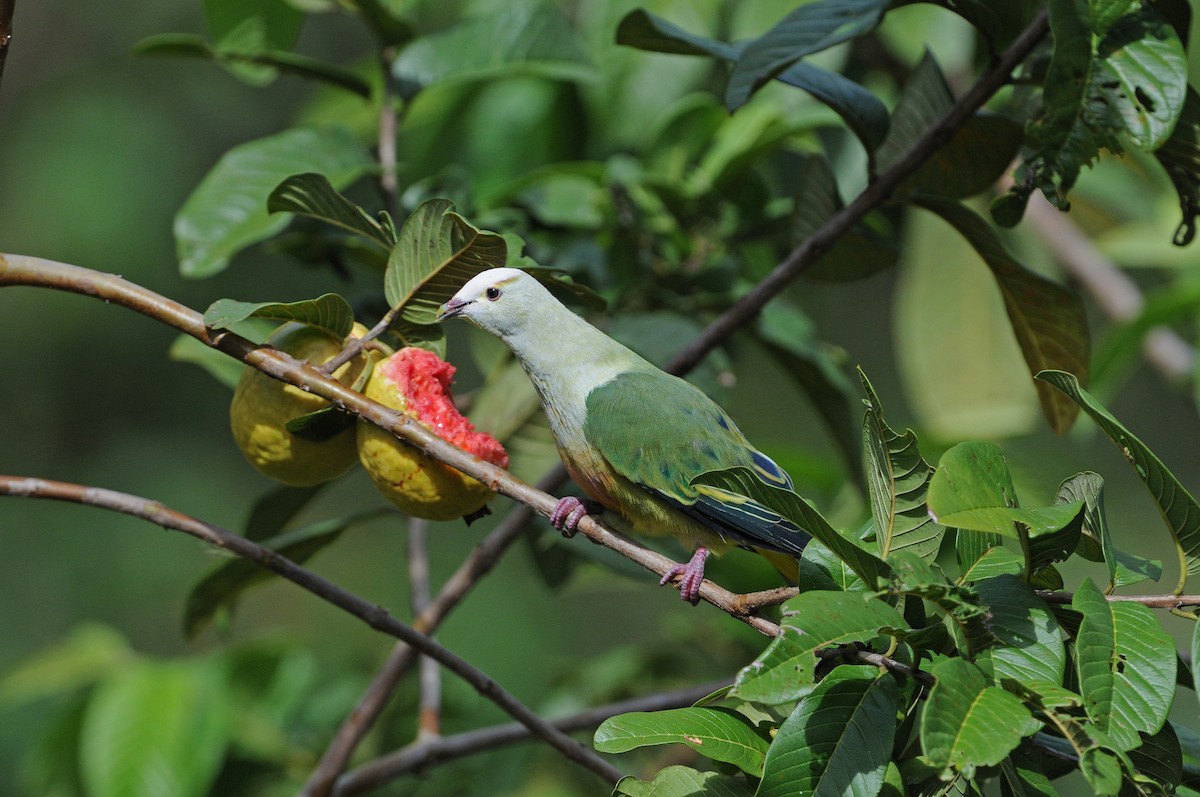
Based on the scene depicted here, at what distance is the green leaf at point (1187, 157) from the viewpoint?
1.76m

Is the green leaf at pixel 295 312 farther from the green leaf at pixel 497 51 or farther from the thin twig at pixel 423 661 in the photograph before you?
the green leaf at pixel 497 51

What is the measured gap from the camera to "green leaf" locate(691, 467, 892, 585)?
3.99 ft

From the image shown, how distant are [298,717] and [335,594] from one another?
1242mm

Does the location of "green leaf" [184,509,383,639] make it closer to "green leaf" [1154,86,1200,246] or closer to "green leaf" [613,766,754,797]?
"green leaf" [613,766,754,797]

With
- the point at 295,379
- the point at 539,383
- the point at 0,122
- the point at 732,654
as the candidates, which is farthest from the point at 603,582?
the point at 0,122

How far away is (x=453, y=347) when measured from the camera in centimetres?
680

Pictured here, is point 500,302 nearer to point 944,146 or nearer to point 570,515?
point 570,515

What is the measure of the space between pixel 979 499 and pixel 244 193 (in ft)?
5.06

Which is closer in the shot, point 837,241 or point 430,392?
point 430,392

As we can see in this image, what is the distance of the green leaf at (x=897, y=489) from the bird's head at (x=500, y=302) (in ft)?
2.28

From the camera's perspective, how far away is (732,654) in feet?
9.70

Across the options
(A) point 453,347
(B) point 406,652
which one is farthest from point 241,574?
(A) point 453,347

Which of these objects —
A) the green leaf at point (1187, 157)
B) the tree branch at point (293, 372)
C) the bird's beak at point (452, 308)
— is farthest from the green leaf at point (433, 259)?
the green leaf at point (1187, 157)

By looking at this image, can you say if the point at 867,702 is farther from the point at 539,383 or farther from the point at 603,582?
the point at 603,582
